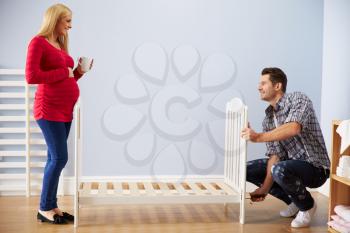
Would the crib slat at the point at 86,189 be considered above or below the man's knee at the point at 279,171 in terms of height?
below

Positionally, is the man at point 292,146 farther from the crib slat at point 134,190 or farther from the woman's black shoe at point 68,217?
the woman's black shoe at point 68,217

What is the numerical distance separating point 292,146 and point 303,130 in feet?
0.44

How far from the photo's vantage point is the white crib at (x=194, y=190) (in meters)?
2.55

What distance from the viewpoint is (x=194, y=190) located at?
279cm

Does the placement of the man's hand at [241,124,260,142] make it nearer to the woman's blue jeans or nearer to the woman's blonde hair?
the woman's blue jeans

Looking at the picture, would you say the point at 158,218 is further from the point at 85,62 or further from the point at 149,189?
the point at 85,62

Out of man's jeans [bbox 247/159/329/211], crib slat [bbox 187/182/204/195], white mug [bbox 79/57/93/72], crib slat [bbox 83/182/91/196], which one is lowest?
crib slat [bbox 187/182/204/195]

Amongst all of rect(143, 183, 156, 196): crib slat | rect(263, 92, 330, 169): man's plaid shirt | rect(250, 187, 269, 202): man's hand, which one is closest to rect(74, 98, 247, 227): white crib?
rect(143, 183, 156, 196): crib slat

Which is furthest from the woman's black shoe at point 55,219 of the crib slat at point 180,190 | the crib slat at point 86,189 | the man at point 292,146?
the man at point 292,146

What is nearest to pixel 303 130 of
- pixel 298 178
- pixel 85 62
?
pixel 298 178

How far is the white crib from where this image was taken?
8.36 ft

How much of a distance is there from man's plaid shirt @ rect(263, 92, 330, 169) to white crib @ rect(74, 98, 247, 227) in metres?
0.22

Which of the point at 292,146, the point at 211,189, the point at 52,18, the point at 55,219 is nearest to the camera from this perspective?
the point at 52,18

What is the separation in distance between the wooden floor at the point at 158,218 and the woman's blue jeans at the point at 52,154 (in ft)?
0.46
